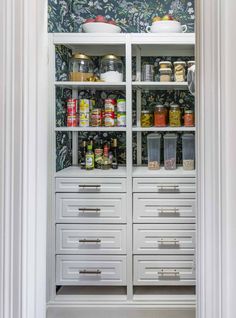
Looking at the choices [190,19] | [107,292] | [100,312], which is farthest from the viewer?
[190,19]

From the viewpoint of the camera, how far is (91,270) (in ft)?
8.43

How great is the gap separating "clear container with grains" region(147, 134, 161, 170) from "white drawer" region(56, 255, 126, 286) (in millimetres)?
711

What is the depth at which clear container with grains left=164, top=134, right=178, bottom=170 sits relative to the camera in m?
2.71

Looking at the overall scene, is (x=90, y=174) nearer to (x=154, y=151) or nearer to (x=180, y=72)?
(x=154, y=151)

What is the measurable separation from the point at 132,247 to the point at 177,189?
0.52m

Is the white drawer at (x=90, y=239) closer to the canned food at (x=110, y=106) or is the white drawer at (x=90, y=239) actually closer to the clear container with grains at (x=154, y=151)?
the clear container with grains at (x=154, y=151)
